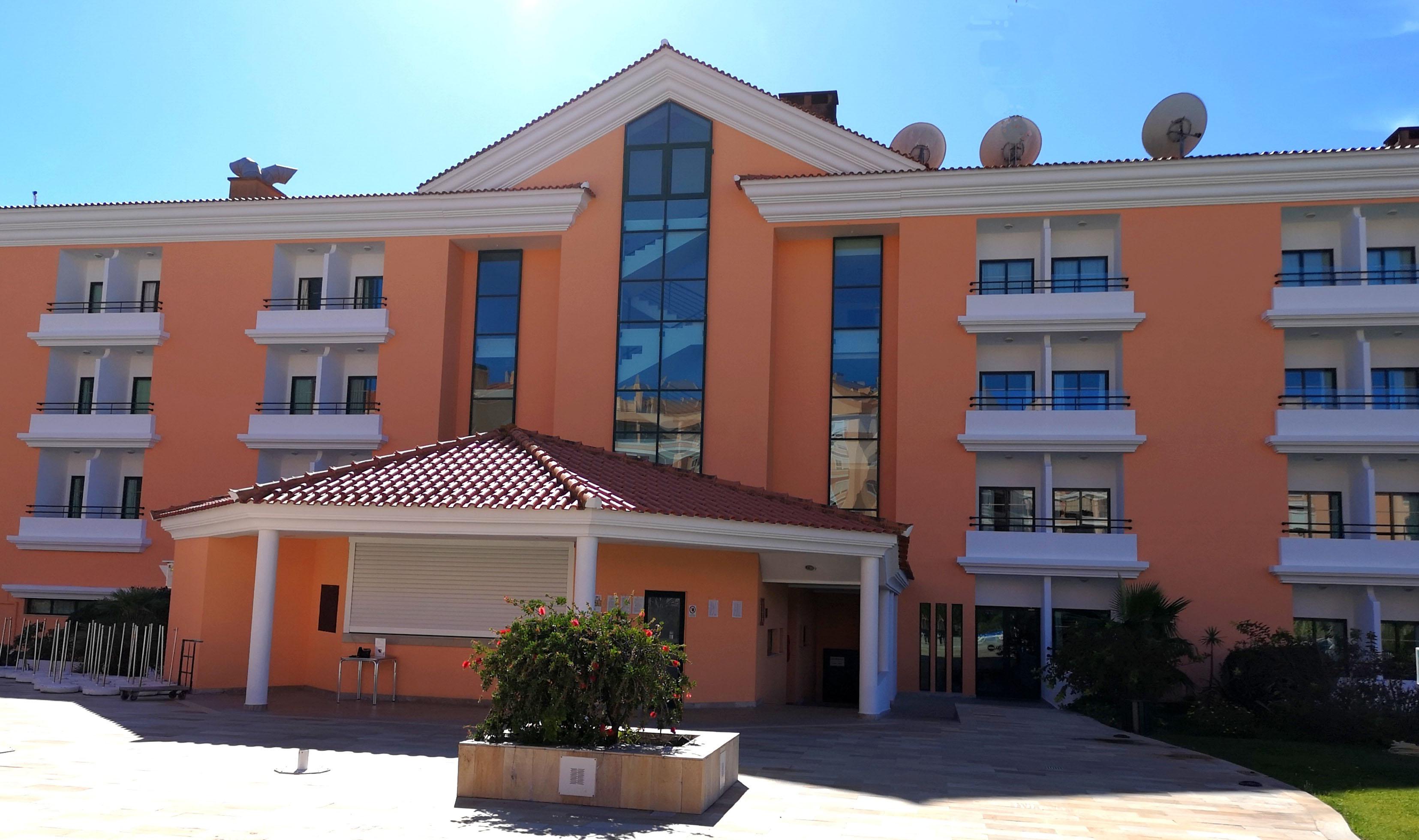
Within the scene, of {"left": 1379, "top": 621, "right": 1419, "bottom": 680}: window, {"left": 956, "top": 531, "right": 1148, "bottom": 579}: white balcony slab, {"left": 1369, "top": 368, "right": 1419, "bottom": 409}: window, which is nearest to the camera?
{"left": 1379, "top": 621, "right": 1419, "bottom": 680}: window

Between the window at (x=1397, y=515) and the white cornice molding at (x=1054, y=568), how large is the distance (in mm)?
6623

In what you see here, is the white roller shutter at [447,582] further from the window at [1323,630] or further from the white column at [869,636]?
the window at [1323,630]

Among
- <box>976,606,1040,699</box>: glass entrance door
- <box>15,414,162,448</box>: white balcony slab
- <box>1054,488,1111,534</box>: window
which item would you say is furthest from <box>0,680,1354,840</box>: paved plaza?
<box>15,414,162,448</box>: white balcony slab

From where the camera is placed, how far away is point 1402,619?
2880cm

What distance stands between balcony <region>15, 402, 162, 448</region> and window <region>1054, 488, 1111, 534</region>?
27.6m

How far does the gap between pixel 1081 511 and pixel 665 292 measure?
43.8 feet

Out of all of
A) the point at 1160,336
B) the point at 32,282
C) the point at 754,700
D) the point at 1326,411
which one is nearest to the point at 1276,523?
the point at 1326,411

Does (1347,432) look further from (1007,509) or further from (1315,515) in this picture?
(1007,509)

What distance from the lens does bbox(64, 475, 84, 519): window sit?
3603cm

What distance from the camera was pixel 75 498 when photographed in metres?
36.4

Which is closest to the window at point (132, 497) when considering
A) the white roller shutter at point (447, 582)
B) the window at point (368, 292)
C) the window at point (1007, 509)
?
the window at point (368, 292)

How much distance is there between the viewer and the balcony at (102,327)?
35.3 meters

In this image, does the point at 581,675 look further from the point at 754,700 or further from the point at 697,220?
the point at 697,220

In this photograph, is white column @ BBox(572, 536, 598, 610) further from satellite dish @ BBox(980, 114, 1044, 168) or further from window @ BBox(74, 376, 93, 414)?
window @ BBox(74, 376, 93, 414)
